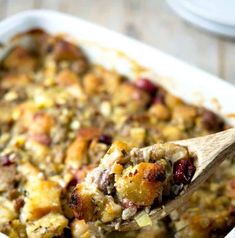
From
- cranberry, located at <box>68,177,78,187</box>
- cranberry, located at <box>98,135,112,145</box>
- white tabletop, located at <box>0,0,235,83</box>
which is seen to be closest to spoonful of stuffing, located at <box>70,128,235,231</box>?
cranberry, located at <box>68,177,78,187</box>

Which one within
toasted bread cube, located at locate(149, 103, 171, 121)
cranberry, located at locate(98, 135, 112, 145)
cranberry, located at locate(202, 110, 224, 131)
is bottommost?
cranberry, located at locate(98, 135, 112, 145)

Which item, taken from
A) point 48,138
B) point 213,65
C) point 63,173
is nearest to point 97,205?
point 63,173

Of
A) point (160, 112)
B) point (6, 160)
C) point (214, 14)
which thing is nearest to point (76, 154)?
point (6, 160)

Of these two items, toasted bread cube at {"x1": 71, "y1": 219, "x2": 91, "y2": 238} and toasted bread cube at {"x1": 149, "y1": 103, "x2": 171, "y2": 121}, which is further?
toasted bread cube at {"x1": 149, "y1": 103, "x2": 171, "y2": 121}

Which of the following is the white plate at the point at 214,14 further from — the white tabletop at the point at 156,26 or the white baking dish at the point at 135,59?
the white baking dish at the point at 135,59

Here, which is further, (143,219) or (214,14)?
(214,14)

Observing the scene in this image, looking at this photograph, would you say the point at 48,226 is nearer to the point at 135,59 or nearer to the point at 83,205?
the point at 83,205

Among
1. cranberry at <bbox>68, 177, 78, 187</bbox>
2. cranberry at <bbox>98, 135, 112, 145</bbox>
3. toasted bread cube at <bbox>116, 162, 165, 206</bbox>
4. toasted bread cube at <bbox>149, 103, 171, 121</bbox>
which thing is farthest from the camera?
toasted bread cube at <bbox>149, 103, 171, 121</bbox>

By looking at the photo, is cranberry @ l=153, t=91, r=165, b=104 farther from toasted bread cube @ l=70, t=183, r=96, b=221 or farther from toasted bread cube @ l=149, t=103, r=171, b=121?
toasted bread cube @ l=70, t=183, r=96, b=221
